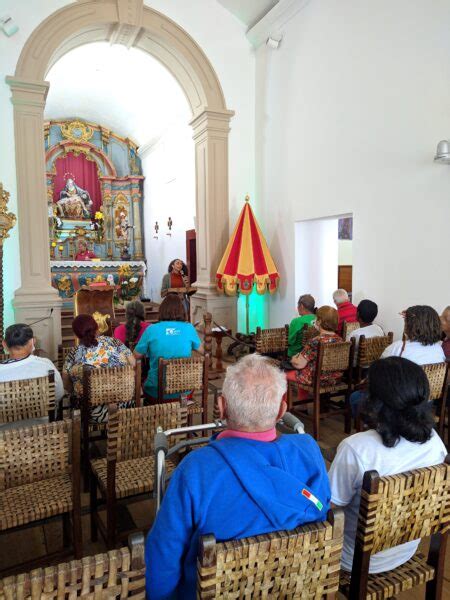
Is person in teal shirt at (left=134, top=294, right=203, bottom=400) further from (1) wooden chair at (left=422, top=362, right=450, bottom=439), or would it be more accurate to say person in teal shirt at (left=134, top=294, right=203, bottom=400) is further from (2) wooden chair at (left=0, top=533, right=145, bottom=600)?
(2) wooden chair at (left=0, top=533, right=145, bottom=600)

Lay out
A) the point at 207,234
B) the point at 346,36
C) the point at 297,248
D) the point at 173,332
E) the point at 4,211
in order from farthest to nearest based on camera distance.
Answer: the point at 207,234 < the point at 297,248 < the point at 346,36 < the point at 4,211 < the point at 173,332

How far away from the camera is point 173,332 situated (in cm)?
319

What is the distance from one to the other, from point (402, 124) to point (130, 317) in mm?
3120

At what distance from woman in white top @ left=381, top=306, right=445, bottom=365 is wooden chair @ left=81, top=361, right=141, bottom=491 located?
162cm

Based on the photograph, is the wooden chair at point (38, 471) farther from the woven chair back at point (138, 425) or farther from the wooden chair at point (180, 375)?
the wooden chair at point (180, 375)

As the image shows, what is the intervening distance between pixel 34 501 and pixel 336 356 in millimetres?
2204

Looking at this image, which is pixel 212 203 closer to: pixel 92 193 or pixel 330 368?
pixel 330 368

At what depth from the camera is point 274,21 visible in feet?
19.4

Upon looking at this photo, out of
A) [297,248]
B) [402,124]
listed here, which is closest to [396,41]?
[402,124]

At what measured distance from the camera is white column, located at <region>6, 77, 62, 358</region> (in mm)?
5207

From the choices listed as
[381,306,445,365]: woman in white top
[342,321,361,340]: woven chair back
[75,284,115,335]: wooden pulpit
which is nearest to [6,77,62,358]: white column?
[75,284,115,335]: wooden pulpit

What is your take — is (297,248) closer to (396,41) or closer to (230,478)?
(396,41)

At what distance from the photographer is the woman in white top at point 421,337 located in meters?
2.71

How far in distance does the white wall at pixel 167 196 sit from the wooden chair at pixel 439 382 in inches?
251
